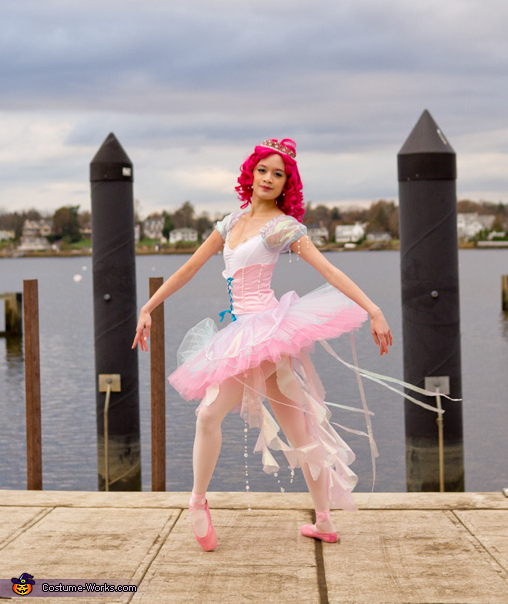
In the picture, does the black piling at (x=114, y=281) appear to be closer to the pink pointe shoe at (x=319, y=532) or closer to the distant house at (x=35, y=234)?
the pink pointe shoe at (x=319, y=532)

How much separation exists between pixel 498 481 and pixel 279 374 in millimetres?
11440

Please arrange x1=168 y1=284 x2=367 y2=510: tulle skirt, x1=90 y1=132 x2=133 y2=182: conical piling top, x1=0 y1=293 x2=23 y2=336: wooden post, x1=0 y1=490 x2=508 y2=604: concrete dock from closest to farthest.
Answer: x1=0 y1=490 x2=508 y2=604: concrete dock, x1=168 y1=284 x2=367 y2=510: tulle skirt, x1=90 y1=132 x2=133 y2=182: conical piling top, x1=0 y1=293 x2=23 y2=336: wooden post

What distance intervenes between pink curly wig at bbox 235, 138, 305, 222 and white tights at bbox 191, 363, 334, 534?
850 millimetres

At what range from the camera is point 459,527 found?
4.76 meters

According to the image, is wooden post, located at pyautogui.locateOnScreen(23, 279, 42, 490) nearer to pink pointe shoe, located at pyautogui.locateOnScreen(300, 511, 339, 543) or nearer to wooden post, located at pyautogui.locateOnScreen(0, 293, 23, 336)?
pink pointe shoe, located at pyautogui.locateOnScreen(300, 511, 339, 543)

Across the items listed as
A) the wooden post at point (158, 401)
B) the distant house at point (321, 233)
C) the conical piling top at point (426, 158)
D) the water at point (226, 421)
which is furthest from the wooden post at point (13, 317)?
the distant house at point (321, 233)

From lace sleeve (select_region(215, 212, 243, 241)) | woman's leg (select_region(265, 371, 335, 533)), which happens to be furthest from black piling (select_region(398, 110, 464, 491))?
lace sleeve (select_region(215, 212, 243, 241))

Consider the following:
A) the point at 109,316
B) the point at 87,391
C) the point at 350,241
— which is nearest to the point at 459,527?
the point at 109,316

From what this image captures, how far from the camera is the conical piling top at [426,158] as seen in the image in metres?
7.27

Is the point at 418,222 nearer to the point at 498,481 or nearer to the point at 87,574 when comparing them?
the point at 87,574

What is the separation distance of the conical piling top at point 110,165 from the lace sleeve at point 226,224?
4652mm

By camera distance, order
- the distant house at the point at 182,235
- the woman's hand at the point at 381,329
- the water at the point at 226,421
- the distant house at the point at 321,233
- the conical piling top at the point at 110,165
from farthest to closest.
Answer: the distant house at the point at 182,235
the distant house at the point at 321,233
the water at the point at 226,421
the conical piling top at the point at 110,165
the woman's hand at the point at 381,329

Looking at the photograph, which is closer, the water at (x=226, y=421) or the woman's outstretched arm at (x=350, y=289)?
the woman's outstretched arm at (x=350, y=289)

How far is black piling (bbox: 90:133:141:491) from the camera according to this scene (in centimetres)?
905
